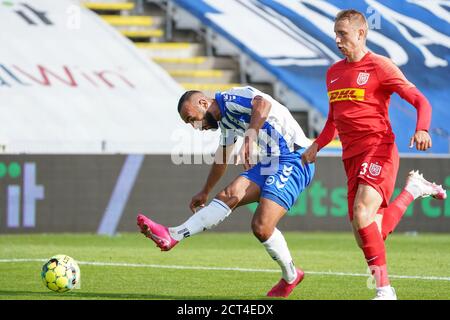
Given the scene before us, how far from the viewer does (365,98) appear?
26.3ft

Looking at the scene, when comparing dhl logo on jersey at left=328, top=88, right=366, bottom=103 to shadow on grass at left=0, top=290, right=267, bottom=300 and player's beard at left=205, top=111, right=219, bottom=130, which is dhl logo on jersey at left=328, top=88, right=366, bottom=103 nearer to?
player's beard at left=205, top=111, right=219, bottom=130

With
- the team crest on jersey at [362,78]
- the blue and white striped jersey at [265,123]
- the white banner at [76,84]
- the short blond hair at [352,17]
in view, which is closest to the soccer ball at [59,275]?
the blue and white striped jersey at [265,123]

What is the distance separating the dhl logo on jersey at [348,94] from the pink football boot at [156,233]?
164cm

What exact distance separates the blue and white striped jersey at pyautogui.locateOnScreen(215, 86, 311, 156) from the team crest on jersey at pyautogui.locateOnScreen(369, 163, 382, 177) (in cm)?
99

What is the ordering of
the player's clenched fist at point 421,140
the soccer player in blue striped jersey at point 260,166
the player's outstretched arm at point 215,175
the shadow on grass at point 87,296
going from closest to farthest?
the player's clenched fist at point 421,140
the shadow on grass at point 87,296
the soccer player in blue striped jersey at point 260,166
the player's outstretched arm at point 215,175

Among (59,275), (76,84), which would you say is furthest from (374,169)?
(76,84)

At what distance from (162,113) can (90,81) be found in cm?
170

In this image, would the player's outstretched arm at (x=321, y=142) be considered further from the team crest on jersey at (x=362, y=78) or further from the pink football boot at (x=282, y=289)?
the pink football boot at (x=282, y=289)

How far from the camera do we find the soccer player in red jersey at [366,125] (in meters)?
7.88

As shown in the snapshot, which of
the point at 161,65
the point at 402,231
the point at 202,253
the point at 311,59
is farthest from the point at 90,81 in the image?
the point at 202,253

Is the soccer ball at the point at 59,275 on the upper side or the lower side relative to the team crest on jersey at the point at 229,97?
lower

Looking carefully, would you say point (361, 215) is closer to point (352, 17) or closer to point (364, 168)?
point (364, 168)

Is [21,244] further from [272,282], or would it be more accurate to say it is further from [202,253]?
[272,282]

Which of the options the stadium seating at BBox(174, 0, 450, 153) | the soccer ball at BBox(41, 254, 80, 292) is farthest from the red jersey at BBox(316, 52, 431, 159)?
the stadium seating at BBox(174, 0, 450, 153)
